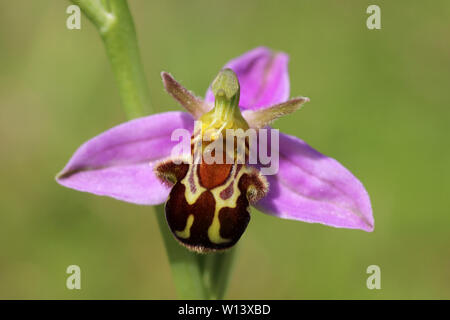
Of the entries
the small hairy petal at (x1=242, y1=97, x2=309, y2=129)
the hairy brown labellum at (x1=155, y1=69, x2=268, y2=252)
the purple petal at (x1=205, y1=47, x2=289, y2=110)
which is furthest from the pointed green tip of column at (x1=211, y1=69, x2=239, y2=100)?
the purple petal at (x1=205, y1=47, x2=289, y2=110)

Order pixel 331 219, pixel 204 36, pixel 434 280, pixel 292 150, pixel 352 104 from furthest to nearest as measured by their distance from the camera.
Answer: pixel 204 36 < pixel 352 104 < pixel 434 280 < pixel 292 150 < pixel 331 219

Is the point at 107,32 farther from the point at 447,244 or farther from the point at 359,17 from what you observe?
A: the point at 359,17

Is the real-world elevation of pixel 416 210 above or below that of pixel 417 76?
below

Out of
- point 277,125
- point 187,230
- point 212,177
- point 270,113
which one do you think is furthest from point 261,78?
point 277,125

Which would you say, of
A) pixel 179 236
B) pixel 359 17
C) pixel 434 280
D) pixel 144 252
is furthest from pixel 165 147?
pixel 359 17

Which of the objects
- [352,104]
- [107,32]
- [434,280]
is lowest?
[434,280]

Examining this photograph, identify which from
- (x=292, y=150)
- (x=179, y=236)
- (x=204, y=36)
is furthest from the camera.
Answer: (x=204, y=36)

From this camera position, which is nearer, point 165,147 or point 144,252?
point 165,147
